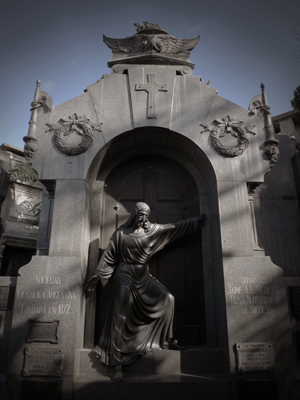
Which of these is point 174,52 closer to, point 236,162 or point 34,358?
point 236,162

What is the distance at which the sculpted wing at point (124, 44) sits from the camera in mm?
8461

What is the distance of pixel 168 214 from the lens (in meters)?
7.95

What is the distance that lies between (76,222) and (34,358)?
2701mm

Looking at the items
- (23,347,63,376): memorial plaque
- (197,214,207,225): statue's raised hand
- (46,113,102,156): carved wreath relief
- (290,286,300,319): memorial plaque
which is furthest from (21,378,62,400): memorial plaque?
(290,286,300,319): memorial plaque

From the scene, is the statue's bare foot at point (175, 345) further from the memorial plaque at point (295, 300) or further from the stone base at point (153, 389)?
the memorial plaque at point (295, 300)

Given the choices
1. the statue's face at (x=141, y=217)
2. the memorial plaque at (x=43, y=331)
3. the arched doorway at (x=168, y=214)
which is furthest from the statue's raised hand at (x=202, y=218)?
the memorial plaque at (x=43, y=331)

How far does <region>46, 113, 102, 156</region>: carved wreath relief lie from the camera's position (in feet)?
23.1

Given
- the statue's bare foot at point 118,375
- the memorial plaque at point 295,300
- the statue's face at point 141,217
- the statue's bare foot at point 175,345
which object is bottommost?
the statue's bare foot at point 118,375

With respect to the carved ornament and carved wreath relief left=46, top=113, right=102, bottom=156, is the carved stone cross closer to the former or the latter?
carved wreath relief left=46, top=113, right=102, bottom=156

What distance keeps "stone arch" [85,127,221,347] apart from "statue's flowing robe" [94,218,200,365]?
2.17 feet

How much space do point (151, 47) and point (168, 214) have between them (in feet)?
15.1

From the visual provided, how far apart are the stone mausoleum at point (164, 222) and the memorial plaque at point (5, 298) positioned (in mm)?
20

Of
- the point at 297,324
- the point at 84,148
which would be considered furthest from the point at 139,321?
the point at 84,148

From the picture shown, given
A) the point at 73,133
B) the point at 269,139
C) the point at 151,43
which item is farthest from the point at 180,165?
the point at 151,43
